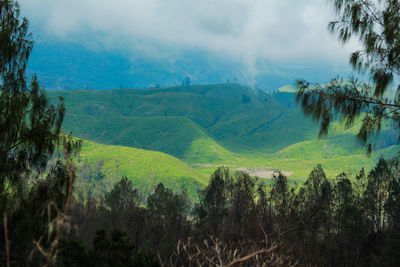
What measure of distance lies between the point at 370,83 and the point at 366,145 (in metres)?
1.63

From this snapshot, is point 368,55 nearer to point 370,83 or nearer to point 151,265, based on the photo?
point 370,83

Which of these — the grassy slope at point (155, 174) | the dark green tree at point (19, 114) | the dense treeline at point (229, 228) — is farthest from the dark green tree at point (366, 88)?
the grassy slope at point (155, 174)

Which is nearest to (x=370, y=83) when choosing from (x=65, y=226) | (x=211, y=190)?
(x=65, y=226)

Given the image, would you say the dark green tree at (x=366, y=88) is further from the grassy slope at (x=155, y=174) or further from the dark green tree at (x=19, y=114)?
the grassy slope at (x=155, y=174)

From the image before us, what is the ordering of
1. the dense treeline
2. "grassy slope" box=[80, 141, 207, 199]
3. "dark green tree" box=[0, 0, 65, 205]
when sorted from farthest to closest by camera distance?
"grassy slope" box=[80, 141, 207, 199]
"dark green tree" box=[0, 0, 65, 205]
the dense treeline

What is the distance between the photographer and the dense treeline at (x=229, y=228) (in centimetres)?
876

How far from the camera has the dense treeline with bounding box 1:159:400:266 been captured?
876cm

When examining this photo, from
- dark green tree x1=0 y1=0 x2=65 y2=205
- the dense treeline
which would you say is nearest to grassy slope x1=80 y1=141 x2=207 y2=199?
the dense treeline

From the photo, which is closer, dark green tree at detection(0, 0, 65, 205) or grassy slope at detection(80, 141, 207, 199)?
dark green tree at detection(0, 0, 65, 205)

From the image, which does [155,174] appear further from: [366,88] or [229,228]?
[366,88]

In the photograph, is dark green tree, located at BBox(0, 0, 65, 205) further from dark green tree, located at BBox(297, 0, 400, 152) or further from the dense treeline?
dark green tree, located at BBox(297, 0, 400, 152)

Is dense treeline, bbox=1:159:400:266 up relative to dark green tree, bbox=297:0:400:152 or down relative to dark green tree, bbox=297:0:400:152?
down

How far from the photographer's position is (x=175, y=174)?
184750 mm

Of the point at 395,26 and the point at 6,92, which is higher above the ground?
the point at 395,26
